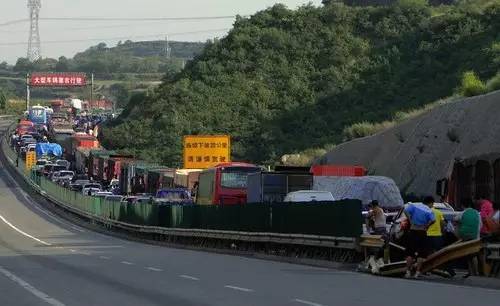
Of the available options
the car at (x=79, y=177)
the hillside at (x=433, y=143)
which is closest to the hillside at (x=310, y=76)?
the car at (x=79, y=177)

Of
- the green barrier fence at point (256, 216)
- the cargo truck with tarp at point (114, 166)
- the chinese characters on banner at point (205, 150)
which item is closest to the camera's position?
the green barrier fence at point (256, 216)

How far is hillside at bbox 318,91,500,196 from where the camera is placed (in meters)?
50.8

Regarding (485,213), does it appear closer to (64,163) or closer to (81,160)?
(81,160)

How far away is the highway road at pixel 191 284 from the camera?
63.5 feet

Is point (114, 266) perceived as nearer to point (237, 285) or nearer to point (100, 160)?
point (237, 285)

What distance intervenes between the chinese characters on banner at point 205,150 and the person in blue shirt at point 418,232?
153 ft

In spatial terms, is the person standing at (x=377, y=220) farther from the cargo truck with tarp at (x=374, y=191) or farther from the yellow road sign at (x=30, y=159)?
the yellow road sign at (x=30, y=159)

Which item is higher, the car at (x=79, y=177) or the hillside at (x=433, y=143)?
the hillside at (x=433, y=143)

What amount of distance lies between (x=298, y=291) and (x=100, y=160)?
78.1 metres

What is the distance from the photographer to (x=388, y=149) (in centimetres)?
6372

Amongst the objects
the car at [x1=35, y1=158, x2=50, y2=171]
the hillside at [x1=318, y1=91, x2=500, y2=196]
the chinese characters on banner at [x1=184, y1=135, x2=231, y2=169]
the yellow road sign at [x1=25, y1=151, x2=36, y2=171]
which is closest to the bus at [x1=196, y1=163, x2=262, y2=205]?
the hillside at [x1=318, y1=91, x2=500, y2=196]

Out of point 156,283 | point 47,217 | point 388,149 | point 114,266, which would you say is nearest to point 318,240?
point 114,266

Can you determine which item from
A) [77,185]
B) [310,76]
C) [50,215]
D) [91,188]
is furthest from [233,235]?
[310,76]

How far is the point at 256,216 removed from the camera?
38.3 m
